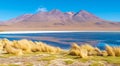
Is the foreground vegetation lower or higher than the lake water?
higher

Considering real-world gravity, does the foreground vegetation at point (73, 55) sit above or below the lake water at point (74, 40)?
above

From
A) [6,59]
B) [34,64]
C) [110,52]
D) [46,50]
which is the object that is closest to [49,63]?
[34,64]

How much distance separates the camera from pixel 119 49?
16.1 m

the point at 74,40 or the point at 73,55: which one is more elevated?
the point at 73,55

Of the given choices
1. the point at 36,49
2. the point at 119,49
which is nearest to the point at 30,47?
the point at 36,49

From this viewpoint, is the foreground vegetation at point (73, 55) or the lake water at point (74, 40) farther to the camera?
the lake water at point (74, 40)

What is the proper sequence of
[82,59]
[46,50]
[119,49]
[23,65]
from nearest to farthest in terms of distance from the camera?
[23,65] → [82,59] → [119,49] → [46,50]

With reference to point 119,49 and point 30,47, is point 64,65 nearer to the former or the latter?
point 119,49

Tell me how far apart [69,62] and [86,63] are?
0.78 meters

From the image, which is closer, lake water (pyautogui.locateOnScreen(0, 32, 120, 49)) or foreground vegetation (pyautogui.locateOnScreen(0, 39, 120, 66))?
foreground vegetation (pyautogui.locateOnScreen(0, 39, 120, 66))

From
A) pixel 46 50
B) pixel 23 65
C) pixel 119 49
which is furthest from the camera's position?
pixel 46 50

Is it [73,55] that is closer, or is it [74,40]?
[73,55]

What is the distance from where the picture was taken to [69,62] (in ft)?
44.7

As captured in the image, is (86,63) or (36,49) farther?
(36,49)
